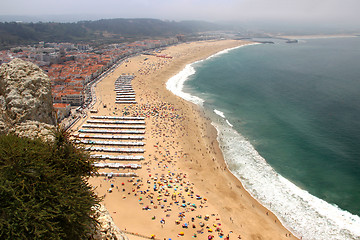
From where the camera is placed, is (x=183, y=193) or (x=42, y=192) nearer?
(x=42, y=192)

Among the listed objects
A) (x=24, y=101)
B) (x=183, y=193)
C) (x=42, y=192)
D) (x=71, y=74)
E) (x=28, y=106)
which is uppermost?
(x=24, y=101)

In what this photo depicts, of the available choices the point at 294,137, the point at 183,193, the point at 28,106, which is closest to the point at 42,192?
the point at 28,106

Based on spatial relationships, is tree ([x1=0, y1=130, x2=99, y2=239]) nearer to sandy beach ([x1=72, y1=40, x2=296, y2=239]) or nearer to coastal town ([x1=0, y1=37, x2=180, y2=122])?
sandy beach ([x1=72, y1=40, x2=296, y2=239])

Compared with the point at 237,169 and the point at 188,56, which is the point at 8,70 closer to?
the point at 237,169

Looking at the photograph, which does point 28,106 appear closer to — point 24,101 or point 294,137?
point 24,101

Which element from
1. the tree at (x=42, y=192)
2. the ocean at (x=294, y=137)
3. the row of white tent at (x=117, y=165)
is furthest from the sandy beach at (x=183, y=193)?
the tree at (x=42, y=192)

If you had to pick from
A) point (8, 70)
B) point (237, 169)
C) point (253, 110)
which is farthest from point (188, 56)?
point (8, 70)
